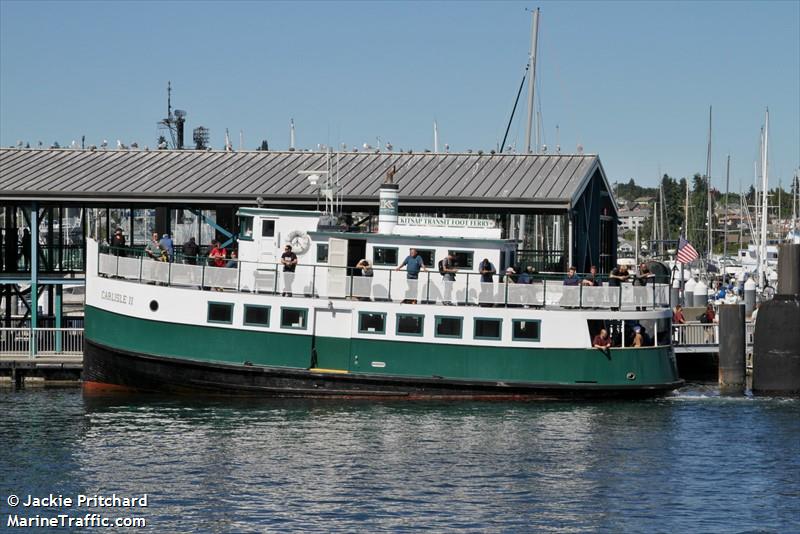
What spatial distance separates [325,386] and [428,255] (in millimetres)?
4997

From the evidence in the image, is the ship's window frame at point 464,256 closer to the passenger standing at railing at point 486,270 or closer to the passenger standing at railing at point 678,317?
the passenger standing at railing at point 486,270

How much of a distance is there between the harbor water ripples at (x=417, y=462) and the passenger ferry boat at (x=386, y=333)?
736 mm

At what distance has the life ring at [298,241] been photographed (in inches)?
1609

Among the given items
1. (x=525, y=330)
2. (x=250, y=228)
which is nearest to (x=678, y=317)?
(x=525, y=330)

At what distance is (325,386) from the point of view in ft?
128

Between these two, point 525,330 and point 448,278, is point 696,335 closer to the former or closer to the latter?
point 525,330

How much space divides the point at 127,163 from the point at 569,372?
1996cm

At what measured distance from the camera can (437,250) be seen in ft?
132

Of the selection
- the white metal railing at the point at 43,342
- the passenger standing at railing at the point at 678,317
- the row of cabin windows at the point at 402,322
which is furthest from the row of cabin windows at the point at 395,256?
the white metal railing at the point at 43,342

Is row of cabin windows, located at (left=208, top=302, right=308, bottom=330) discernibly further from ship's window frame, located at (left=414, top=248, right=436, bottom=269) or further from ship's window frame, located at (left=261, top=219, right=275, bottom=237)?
ship's window frame, located at (left=414, top=248, right=436, bottom=269)

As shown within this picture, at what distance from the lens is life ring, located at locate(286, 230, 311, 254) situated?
4088cm

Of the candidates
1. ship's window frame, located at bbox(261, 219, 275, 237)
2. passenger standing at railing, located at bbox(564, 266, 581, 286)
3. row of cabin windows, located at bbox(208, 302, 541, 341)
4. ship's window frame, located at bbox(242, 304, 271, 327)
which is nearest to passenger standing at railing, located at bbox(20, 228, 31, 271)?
ship's window frame, located at bbox(261, 219, 275, 237)

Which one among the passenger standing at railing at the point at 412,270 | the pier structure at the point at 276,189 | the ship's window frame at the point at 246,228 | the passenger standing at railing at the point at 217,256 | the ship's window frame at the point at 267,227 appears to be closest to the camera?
the passenger standing at railing at the point at 412,270

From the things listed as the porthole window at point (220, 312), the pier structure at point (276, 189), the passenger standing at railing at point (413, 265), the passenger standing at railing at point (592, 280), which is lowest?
the porthole window at point (220, 312)
